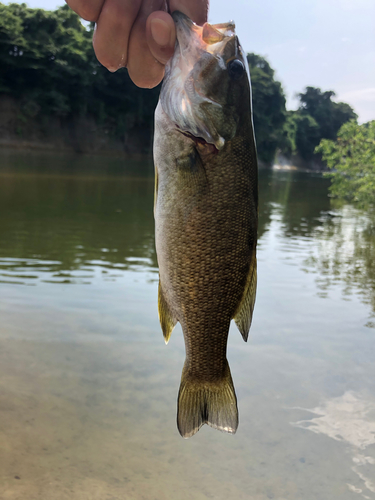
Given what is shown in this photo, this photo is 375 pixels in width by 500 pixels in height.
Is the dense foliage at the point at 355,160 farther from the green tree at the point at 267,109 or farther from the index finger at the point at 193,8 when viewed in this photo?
the green tree at the point at 267,109

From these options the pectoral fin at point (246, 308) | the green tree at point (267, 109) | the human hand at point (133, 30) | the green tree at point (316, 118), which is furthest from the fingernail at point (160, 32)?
the green tree at point (316, 118)

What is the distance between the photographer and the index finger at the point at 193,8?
1.93 metres

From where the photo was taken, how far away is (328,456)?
4.11 metres

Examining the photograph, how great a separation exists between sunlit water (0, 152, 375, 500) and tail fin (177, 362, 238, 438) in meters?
2.06

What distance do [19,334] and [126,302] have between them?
5.92 feet

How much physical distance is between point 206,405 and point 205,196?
2.68ft

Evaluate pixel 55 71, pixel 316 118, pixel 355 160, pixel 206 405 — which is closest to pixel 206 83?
pixel 206 405

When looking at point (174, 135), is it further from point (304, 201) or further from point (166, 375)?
point (304, 201)

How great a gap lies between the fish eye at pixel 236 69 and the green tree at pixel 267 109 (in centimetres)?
6782

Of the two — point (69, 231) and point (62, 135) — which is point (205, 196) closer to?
point (69, 231)

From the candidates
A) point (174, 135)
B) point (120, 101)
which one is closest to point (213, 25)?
point (174, 135)

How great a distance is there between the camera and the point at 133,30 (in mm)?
2041

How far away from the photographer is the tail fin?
1.82m

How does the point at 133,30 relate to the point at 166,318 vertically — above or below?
above
